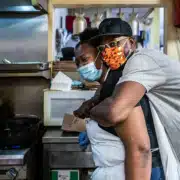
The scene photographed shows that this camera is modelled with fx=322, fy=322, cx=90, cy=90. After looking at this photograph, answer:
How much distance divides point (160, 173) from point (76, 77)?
1.48 metres

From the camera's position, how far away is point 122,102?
100 cm

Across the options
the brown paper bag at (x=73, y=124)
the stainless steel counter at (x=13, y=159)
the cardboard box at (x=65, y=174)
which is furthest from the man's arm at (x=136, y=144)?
the brown paper bag at (x=73, y=124)

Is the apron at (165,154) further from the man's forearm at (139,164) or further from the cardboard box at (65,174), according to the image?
the cardboard box at (65,174)

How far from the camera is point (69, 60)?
258 cm

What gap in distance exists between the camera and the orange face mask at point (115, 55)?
48.5 inches

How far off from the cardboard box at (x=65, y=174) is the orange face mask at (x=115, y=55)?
906 mm

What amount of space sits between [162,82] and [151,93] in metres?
0.06

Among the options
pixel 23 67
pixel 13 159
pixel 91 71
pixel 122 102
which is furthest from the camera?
pixel 23 67

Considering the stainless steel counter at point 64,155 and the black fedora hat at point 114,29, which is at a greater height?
the black fedora hat at point 114,29

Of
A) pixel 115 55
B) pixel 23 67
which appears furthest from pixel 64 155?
pixel 115 55

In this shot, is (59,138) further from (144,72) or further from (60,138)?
(144,72)

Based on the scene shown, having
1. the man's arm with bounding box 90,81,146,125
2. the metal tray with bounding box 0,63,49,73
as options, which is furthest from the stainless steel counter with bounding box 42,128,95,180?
the man's arm with bounding box 90,81,146,125

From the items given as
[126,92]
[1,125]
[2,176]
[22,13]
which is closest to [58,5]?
[22,13]

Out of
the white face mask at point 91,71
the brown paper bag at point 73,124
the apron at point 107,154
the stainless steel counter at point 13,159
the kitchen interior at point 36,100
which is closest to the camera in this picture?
the apron at point 107,154
